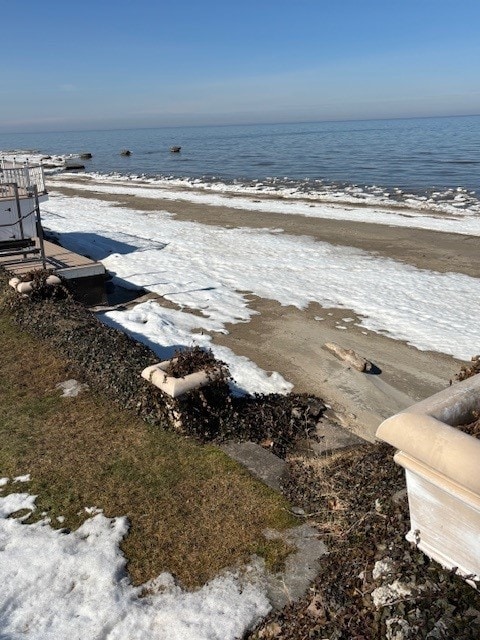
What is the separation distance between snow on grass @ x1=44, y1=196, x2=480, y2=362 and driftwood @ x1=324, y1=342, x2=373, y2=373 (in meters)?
1.26

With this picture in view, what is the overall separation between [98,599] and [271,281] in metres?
9.06

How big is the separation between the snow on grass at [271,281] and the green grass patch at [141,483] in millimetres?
2758

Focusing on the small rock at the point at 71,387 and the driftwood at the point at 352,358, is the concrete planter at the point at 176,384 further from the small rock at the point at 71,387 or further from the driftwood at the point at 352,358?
the driftwood at the point at 352,358

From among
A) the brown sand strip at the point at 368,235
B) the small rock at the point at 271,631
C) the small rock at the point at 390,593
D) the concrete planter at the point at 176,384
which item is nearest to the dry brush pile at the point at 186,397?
the concrete planter at the point at 176,384

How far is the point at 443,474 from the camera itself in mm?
2604

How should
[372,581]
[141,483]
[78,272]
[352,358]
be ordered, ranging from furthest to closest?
1. [78,272]
2. [352,358]
3. [141,483]
4. [372,581]

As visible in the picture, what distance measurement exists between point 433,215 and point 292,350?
1576cm

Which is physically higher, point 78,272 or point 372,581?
point 78,272

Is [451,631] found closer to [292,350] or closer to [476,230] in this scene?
[292,350]

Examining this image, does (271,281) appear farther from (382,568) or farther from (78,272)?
(382,568)

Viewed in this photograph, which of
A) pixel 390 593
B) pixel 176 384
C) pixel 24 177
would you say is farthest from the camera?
pixel 24 177

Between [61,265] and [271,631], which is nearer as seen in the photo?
[271,631]

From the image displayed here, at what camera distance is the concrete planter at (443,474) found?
8.29 feet

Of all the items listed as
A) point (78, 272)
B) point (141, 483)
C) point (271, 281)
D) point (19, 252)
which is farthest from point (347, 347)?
point (19, 252)
